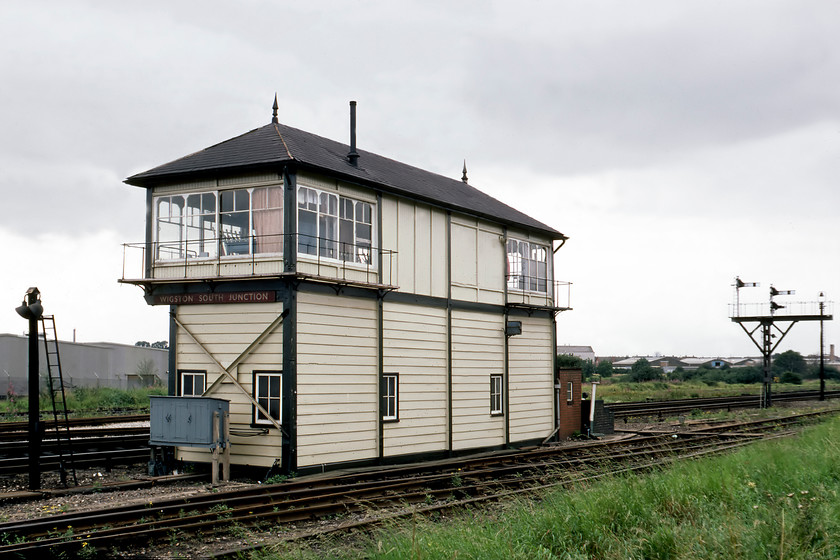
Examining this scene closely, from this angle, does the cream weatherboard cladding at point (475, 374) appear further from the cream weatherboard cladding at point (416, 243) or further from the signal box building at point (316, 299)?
the cream weatherboard cladding at point (416, 243)

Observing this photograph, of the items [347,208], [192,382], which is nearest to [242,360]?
[192,382]

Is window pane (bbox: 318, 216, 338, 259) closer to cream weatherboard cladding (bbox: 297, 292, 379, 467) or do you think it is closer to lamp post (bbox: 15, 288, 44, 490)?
cream weatherboard cladding (bbox: 297, 292, 379, 467)

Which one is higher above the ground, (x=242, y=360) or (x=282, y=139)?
(x=282, y=139)

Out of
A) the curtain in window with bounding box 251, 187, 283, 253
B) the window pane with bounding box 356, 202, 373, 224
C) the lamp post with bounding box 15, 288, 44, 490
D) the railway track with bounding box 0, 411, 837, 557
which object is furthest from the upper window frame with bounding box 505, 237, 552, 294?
the lamp post with bounding box 15, 288, 44, 490

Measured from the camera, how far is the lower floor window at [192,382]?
17.4 meters

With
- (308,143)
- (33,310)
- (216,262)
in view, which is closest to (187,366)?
(216,262)

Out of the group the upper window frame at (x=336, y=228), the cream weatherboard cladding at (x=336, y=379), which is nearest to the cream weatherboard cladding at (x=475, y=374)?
the cream weatherboard cladding at (x=336, y=379)

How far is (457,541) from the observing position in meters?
7.88

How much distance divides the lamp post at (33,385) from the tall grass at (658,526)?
755 centimetres

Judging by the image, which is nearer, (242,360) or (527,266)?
(242,360)

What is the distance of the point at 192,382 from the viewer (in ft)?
57.5

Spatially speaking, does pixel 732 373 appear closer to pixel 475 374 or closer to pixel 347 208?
pixel 475 374

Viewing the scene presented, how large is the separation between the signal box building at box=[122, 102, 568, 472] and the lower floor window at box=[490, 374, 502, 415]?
650mm

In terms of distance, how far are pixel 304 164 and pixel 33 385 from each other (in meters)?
6.77
